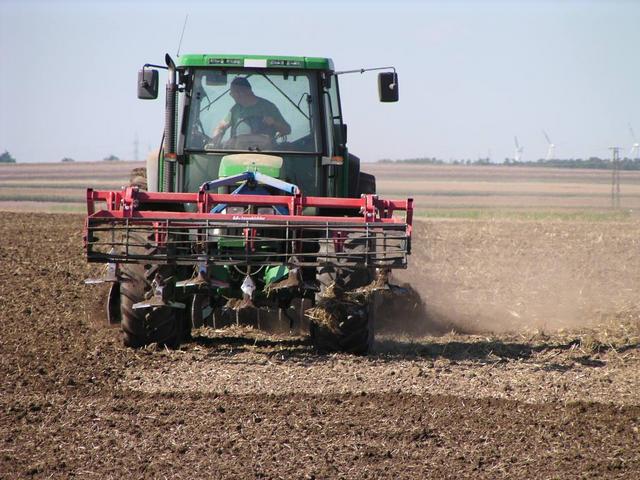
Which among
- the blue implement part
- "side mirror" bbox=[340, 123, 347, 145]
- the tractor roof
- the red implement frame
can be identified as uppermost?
the tractor roof

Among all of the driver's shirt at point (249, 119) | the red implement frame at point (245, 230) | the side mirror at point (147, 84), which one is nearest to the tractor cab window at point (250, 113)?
the driver's shirt at point (249, 119)

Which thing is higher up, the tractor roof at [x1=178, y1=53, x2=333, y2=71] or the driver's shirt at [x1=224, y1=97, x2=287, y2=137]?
the tractor roof at [x1=178, y1=53, x2=333, y2=71]

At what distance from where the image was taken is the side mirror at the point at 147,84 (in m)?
8.99

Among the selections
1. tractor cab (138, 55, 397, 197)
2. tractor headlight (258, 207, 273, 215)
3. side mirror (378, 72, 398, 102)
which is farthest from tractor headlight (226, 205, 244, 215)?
side mirror (378, 72, 398, 102)

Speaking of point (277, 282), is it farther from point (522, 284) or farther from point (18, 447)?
point (522, 284)

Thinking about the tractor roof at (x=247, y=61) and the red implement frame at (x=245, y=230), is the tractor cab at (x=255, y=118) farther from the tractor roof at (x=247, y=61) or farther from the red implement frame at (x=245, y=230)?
the red implement frame at (x=245, y=230)

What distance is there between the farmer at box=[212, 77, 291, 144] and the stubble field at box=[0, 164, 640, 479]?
1.87 metres

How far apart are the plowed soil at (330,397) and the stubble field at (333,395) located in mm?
17

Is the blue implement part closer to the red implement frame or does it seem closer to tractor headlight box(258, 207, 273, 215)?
tractor headlight box(258, 207, 273, 215)

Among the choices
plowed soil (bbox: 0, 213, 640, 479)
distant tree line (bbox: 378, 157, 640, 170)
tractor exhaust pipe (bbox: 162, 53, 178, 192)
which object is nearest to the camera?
plowed soil (bbox: 0, 213, 640, 479)

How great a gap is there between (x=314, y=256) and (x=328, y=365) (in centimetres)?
85

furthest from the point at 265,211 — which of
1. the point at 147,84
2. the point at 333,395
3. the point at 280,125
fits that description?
the point at 333,395

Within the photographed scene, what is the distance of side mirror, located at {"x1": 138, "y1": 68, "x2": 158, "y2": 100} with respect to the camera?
8.99 m

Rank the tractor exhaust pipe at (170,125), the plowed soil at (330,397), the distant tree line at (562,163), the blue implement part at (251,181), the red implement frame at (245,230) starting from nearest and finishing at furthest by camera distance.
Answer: the plowed soil at (330,397)
the red implement frame at (245,230)
the blue implement part at (251,181)
the tractor exhaust pipe at (170,125)
the distant tree line at (562,163)
